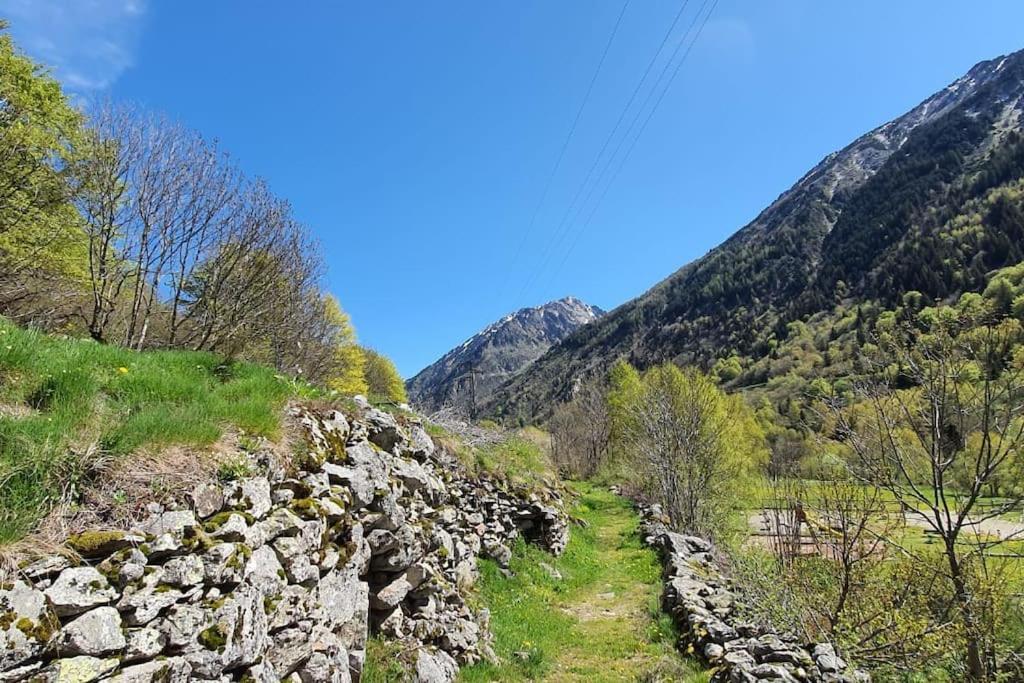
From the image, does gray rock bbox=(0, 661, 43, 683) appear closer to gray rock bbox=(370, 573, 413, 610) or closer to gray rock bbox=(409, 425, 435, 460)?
gray rock bbox=(370, 573, 413, 610)

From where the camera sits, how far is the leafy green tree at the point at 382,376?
46.7 m

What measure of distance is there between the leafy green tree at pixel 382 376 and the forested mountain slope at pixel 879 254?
2387 inches

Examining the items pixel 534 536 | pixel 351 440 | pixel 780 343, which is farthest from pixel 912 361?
pixel 780 343

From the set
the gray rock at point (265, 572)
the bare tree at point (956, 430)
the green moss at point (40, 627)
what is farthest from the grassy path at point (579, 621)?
the green moss at point (40, 627)

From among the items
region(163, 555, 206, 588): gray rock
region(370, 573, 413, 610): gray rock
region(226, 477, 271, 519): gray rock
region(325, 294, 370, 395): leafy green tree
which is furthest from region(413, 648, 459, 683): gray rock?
region(325, 294, 370, 395): leafy green tree

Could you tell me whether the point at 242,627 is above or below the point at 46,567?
below

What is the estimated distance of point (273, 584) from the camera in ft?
12.5

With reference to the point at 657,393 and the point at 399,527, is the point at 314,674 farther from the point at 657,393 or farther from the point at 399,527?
the point at 657,393

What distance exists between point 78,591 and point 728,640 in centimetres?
796

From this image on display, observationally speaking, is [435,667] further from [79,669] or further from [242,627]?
[79,669]

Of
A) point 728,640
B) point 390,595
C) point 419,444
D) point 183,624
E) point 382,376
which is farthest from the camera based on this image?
point 382,376

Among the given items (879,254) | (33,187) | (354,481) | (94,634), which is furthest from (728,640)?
(879,254)

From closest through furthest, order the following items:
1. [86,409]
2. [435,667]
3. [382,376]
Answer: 1. [86,409]
2. [435,667]
3. [382,376]

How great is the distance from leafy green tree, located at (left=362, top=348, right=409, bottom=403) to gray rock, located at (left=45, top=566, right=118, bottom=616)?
142 feet
